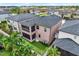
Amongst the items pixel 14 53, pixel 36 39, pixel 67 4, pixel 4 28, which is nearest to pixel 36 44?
pixel 36 39

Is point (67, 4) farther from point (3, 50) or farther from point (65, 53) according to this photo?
point (3, 50)

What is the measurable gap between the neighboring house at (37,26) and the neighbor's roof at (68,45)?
0.33 ft

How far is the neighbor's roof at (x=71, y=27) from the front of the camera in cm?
232

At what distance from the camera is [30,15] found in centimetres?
246

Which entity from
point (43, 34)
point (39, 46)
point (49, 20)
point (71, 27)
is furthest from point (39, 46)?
point (71, 27)

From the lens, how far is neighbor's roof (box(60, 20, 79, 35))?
2.32 metres

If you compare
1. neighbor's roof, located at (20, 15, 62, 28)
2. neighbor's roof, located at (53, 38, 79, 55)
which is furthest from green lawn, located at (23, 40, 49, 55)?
neighbor's roof, located at (20, 15, 62, 28)

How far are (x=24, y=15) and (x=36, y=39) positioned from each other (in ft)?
1.20

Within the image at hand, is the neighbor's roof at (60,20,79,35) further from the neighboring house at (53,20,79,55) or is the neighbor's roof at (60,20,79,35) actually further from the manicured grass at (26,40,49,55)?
the manicured grass at (26,40,49,55)

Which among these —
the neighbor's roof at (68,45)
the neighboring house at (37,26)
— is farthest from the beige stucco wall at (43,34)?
the neighbor's roof at (68,45)

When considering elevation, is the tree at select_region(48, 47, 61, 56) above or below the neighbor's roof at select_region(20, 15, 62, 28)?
below

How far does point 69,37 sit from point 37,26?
0.44 meters

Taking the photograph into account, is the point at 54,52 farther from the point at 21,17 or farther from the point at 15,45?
the point at 21,17

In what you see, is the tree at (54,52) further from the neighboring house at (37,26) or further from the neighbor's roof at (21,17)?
the neighbor's roof at (21,17)
